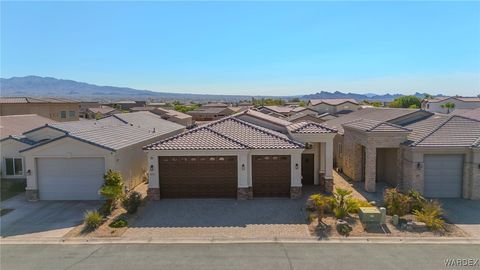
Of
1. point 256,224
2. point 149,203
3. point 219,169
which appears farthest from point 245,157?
point 149,203

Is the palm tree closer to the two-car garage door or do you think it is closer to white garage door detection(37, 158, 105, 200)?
the two-car garage door

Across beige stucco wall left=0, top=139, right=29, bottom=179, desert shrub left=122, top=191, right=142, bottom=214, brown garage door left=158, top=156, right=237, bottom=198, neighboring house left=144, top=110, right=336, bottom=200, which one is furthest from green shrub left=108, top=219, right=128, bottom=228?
beige stucco wall left=0, top=139, right=29, bottom=179

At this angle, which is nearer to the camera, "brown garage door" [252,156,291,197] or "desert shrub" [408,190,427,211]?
"desert shrub" [408,190,427,211]

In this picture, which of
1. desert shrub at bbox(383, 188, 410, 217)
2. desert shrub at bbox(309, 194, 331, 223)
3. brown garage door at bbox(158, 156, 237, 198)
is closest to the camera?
desert shrub at bbox(309, 194, 331, 223)

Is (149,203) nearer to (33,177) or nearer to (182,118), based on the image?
(33,177)

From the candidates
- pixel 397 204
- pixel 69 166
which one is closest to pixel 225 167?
pixel 397 204

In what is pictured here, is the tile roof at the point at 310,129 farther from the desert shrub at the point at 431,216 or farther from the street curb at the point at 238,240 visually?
the street curb at the point at 238,240

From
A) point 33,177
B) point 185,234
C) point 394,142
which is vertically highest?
point 394,142

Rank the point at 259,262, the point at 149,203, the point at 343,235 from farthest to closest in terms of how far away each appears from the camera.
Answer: the point at 149,203
the point at 343,235
the point at 259,262

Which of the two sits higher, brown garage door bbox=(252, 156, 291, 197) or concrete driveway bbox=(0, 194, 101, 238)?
brown garage door bbox=(252, 156, 291, 197)
